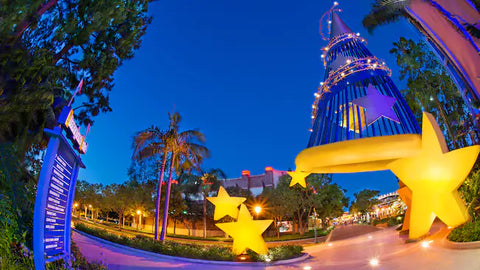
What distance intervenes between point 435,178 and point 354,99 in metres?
3.17

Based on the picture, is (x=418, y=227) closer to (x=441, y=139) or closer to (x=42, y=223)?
(x=441, y=139)

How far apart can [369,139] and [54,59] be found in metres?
9.09

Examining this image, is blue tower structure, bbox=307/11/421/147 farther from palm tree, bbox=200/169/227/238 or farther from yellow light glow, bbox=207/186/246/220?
palm tree, bbox=200/169/227/238

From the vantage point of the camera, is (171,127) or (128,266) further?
(171,127)

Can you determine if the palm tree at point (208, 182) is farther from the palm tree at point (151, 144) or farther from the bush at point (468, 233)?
the bush at point (468, 233)

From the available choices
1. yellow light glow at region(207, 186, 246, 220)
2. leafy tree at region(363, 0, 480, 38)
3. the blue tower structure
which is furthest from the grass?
leafy tree at region(363, 0, 480, 38)

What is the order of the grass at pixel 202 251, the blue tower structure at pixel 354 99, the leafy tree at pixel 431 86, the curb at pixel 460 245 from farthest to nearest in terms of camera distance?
1. the leafy tree at pixel 431 86
2. the grass at pixel 202 251
3. the curb at pixel 460 245
4. the blue tower structure at pixel 354 99

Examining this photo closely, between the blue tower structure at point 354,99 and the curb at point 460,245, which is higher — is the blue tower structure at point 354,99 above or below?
above

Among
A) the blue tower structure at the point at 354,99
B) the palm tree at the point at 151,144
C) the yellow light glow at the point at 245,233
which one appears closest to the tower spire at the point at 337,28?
the blue tower structure at the point at 354,99

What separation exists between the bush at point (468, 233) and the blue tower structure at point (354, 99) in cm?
468

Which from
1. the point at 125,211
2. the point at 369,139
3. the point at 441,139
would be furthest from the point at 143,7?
the point at 125,211

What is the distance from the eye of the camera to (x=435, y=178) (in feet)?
23.1

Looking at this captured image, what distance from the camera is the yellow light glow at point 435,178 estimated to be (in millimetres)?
6848

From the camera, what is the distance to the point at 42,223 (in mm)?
5297
